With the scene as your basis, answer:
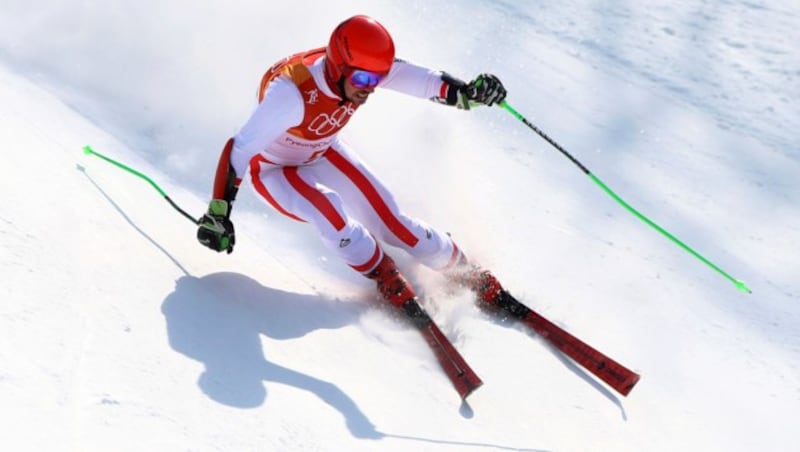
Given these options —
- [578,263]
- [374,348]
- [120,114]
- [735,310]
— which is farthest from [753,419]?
[120,114]

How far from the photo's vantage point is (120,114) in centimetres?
510

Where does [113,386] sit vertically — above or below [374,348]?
above

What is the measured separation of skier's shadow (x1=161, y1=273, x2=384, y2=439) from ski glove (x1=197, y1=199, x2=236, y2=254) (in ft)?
0.58

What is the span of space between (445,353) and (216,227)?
1113 mm

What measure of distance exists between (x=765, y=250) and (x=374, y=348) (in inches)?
140

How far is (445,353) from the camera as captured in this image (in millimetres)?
3611

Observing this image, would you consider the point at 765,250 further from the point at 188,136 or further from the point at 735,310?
the point at 188,136

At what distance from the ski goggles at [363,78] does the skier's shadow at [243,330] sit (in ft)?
3.27

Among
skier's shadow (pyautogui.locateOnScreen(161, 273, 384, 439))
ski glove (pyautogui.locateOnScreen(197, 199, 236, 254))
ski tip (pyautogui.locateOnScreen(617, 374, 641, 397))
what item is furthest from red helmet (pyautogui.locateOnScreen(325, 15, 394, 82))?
ski tip (pyautogui.locateOnScreen(617, 374, 641, 397))

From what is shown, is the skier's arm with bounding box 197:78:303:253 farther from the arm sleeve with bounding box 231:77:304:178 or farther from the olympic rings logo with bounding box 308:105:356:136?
the olympic rings logo with bounding box 308:105:356:136

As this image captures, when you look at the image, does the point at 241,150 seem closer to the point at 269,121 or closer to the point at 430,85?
the point at 269,121

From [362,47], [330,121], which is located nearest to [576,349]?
[330,121]

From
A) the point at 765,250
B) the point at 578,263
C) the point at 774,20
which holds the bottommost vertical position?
the point at 578,263

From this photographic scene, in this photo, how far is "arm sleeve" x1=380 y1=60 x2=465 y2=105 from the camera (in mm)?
4297
